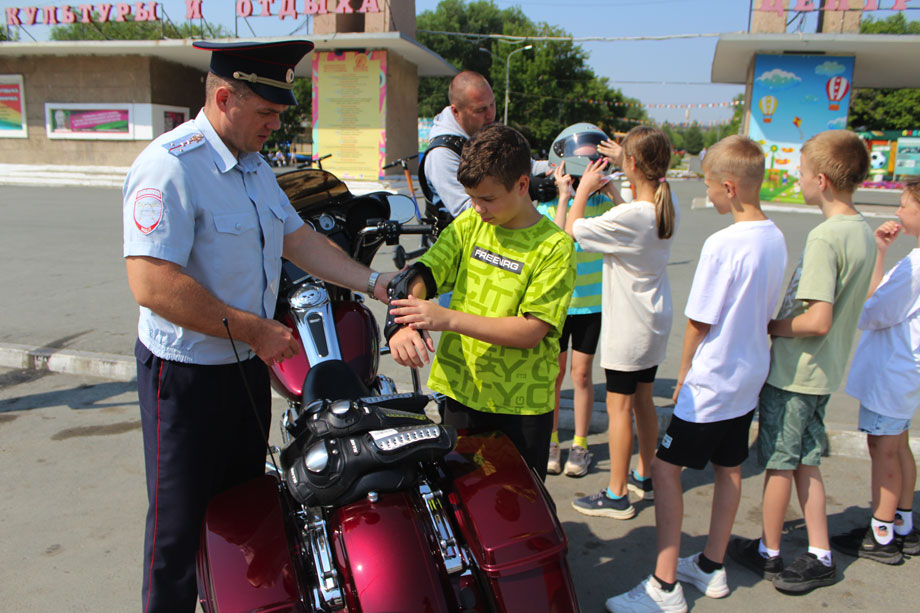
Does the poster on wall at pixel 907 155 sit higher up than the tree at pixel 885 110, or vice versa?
the tree at pixel 885 110

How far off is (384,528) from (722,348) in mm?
1549

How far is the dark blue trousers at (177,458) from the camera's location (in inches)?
82.0

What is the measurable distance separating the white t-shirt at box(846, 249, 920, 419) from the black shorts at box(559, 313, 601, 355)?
1.27 meters

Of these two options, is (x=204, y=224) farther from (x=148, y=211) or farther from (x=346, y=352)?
(x=346, y=352)

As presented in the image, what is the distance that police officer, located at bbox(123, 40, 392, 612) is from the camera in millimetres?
1911

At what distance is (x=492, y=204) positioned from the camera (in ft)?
7.20

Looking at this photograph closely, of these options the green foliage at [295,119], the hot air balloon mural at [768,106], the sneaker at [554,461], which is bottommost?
the sneaker at [554,461]

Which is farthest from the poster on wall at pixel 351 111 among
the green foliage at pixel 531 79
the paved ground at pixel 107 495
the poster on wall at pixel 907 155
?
the poster on wall at pixel 907 155

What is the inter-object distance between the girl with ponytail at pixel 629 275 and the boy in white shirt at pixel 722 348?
50 cm

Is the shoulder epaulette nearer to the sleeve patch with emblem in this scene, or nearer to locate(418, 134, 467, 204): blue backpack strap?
the sleeve patch with emblem

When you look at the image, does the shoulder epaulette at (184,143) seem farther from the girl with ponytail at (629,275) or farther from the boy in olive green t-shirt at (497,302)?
the girl with ponytail at (629,275)

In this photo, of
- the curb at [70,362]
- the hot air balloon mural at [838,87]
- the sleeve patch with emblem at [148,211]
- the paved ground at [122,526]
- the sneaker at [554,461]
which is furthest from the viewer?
the hot air balloon mural at [838,87]

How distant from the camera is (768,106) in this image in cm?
2005

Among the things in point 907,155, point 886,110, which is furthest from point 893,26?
point 907,155
